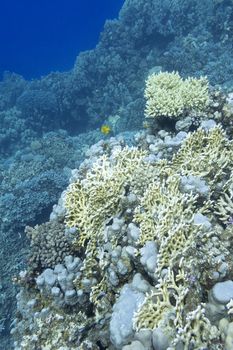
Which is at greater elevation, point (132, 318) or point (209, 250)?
point (209, 250)

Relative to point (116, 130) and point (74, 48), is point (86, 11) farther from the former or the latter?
point (116, 130)

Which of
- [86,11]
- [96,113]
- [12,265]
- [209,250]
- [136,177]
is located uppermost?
[86,11]

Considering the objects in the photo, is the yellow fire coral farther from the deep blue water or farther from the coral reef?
the deep blue water

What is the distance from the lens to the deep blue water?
230 feet

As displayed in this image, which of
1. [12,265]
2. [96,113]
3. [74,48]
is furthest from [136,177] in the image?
[74,48]

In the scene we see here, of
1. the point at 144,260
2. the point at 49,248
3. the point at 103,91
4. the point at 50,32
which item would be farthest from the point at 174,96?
the point at 50,32

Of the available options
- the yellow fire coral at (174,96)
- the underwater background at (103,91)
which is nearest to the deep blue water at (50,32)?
the underwater background at (103,91)

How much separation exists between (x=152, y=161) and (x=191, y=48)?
15.2 meters

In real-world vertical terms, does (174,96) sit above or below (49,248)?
above

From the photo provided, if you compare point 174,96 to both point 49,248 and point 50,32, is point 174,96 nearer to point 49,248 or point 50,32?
point 49,248

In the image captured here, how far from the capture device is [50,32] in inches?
3666

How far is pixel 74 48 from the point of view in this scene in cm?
7625

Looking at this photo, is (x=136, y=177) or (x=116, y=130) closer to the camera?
(x=136, y=177)

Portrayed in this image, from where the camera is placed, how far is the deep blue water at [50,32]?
70.1 meters
